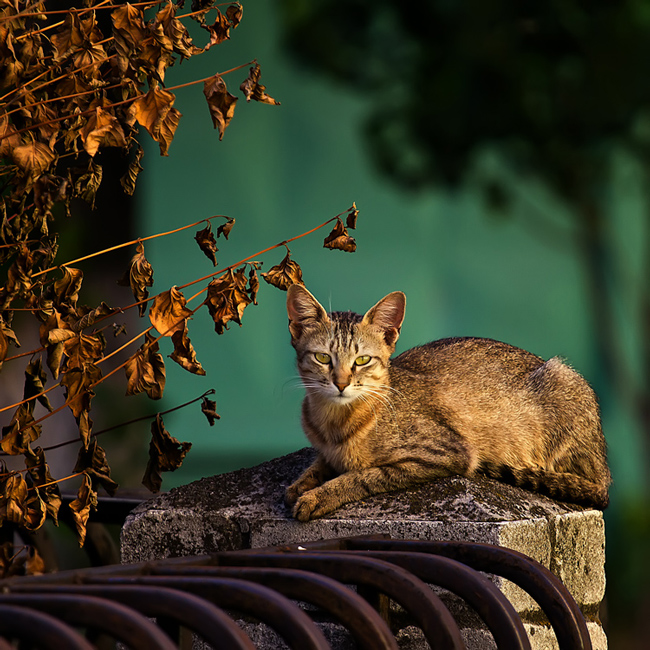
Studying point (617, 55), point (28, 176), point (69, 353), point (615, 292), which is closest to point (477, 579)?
point (69, 353)

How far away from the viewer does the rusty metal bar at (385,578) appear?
59.9 inches

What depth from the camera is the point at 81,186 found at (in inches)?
84.5

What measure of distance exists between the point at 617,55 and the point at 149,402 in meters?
3.13

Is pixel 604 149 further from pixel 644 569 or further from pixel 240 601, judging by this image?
pixel 240 601

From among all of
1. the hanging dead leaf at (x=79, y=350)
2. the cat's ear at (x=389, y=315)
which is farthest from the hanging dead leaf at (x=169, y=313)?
the cat's ear at (x=389, y=315)

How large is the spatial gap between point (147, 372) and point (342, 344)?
1.02 metres

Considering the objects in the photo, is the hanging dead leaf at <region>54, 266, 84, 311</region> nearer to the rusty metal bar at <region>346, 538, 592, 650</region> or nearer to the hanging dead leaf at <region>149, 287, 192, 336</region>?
the hanging dead leaf at <region>149, 287, 192, 336</region>

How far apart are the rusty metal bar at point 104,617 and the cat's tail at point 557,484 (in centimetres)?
160

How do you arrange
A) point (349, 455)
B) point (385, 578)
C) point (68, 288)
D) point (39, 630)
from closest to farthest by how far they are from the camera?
point (39, 630), point (385, 578), point (68, 288), point (349, 455)

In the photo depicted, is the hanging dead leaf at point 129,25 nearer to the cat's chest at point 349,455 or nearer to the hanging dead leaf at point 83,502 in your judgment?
the hanging dead leaf at point 83,502

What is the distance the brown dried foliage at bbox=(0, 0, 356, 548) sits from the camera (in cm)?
194

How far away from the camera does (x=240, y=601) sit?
4.60 ft

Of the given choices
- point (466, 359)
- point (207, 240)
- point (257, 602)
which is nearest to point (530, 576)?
point (257, 602)

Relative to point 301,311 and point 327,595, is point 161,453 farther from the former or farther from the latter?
point 301,311
